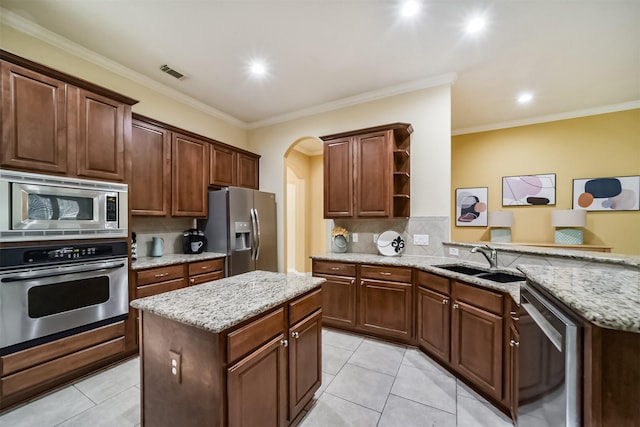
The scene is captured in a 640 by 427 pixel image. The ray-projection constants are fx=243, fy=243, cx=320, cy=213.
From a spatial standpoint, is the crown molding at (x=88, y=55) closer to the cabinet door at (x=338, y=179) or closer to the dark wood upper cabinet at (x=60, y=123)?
the dark wood upper cabinet at (x=60, y=123)

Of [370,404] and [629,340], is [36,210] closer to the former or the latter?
[370,404]

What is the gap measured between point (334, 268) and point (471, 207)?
3.22m

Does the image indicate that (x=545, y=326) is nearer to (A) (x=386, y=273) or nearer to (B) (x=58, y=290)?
(A) (x=386, y=273)

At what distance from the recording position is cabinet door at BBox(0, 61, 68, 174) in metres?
1.75

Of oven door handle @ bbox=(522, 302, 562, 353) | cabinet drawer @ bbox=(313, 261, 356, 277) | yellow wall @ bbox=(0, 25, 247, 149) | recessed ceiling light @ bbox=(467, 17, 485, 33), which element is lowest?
cabinet drawer @ bbox=(313, 261, 356, 277)

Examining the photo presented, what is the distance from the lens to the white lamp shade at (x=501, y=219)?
4.18m

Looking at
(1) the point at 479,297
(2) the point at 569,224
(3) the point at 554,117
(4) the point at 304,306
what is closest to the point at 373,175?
(1) the point at 479,297

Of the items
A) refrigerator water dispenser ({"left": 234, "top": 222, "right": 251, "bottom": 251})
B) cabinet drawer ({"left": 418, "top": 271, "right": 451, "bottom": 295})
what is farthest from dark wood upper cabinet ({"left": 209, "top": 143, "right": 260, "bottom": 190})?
cabinet drawer ({"left": 418, "top": 271, "right": 451, "bottom": 295})

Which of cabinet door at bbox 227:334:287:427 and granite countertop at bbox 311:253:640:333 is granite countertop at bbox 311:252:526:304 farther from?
cabinet door at bbox 227:334:287:427

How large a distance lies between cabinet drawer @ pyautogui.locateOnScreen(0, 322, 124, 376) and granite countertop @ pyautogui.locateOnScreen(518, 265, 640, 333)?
3163mm

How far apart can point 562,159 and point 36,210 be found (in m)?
6.52

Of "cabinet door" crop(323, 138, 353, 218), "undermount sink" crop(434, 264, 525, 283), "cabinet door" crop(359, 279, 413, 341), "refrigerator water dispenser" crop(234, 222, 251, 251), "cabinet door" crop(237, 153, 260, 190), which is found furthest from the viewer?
"cabinet door" crop(237, 153, 260, 190)

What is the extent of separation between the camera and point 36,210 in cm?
185

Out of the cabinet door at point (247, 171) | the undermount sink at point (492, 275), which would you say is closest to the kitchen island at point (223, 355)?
the undermount sink at point (492, 275)
